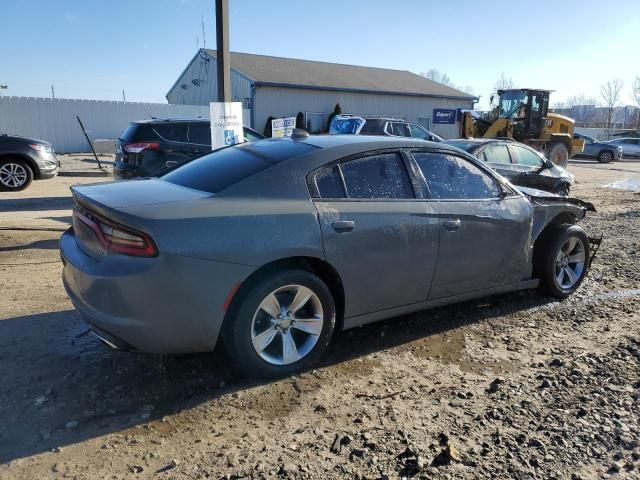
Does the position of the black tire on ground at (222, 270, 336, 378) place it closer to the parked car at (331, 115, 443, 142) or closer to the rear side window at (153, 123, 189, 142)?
the rear side window at (153, 123, 189, 142)


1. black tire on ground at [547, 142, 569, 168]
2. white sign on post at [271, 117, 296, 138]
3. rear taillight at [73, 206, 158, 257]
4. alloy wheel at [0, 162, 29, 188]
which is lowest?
alloy wheel at [0, 162, 29, 188]

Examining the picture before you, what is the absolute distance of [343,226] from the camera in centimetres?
368

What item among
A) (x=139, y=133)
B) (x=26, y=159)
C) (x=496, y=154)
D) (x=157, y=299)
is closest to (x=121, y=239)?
(x=157, y=299)

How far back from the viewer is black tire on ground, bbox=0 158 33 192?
11289 mm

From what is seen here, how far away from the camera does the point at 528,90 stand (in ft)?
74.0

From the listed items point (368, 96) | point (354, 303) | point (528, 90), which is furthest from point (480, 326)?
point (368, 96)

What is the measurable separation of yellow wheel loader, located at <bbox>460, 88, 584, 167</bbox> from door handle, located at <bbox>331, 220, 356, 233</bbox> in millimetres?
19903

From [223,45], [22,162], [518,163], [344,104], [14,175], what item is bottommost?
[14,175]

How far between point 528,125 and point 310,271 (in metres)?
21.5

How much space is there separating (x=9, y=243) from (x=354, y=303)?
523 cm

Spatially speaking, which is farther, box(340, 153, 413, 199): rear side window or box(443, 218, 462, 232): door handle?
box(443, 218, 462, 232): door handle

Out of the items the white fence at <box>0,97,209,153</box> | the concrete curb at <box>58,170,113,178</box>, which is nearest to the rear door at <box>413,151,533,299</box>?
the concrete curb at <box>58,170,113,178</box>

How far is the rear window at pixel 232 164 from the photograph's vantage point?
12.2 ft

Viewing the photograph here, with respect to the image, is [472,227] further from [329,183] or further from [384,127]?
[384,127]
